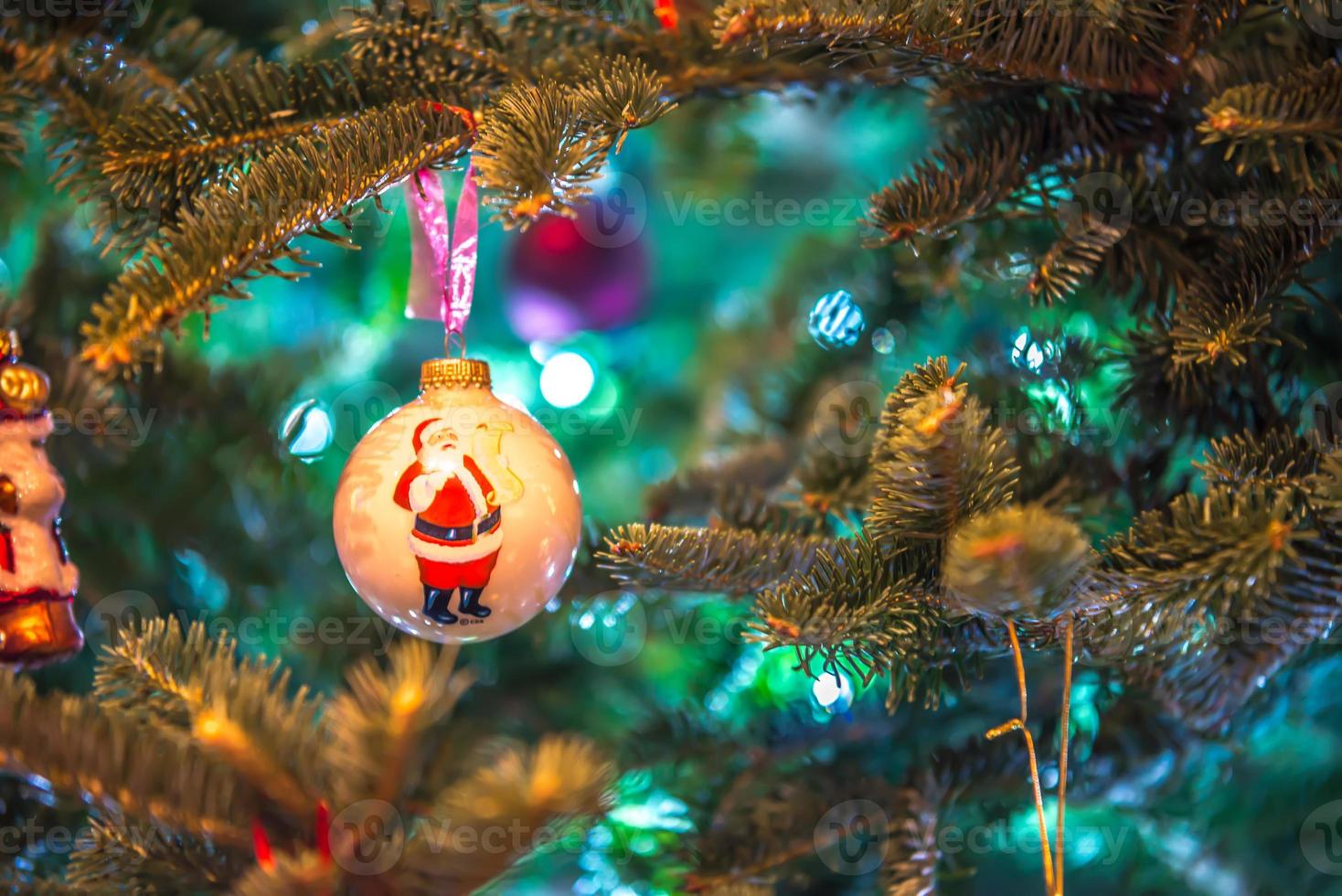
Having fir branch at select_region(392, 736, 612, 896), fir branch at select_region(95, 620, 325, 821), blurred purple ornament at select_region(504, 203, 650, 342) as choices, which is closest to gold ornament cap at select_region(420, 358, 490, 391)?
fir branch at select_region(95, 620, 325, 821)

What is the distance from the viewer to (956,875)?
0.76 meters

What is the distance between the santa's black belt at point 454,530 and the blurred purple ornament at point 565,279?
68 cm

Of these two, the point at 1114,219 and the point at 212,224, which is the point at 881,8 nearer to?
the point at 1114,219

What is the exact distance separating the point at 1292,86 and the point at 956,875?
0.57 m

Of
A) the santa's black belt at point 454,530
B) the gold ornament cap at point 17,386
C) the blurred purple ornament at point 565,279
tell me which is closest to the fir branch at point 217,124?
the gold ornament cap at point 17,386

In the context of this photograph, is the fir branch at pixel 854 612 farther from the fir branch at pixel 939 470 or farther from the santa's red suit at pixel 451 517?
the santa's red suit at pixel 451 517

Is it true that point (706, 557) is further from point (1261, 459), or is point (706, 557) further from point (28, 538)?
point (28, 538)

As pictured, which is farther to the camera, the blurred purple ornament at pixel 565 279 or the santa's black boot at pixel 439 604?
the blurred purple ornament at pixel 565 279

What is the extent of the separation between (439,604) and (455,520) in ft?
0.20

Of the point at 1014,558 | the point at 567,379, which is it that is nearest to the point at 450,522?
the point at 1014,558

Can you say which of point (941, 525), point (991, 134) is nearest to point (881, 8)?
point (991, 134)

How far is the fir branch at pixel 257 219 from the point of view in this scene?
539mm

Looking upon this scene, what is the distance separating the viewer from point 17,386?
0.69 m

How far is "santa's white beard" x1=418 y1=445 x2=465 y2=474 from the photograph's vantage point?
0.69 m
